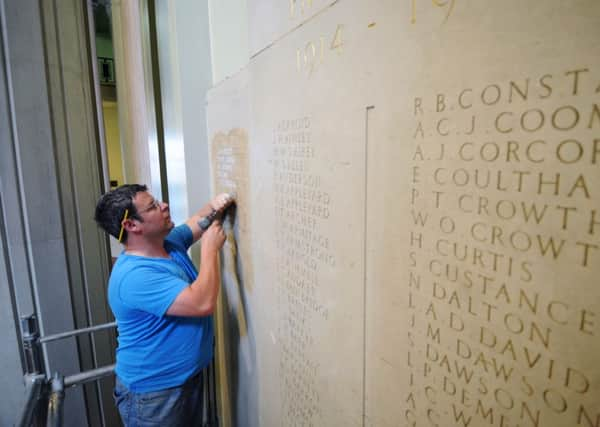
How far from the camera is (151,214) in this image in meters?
1.18

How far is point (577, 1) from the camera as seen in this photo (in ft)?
0.93

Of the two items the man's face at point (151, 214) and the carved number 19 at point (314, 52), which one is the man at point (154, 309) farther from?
the carved number 19 at point (314, 52)

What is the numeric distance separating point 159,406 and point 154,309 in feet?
1.27

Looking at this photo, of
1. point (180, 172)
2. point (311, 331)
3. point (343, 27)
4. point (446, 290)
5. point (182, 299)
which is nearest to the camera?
point (446, 290)

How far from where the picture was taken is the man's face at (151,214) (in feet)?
3.86

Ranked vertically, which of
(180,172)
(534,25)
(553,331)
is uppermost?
(534,25)

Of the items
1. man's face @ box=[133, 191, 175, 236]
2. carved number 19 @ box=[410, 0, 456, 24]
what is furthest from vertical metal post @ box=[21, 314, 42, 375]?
carved number 19 @ box=[410, 0, 456, 24]

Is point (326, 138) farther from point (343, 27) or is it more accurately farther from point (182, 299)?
point (182, 299)

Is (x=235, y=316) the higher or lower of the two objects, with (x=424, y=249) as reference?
lower

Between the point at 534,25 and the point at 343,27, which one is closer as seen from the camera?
the point at 534,25

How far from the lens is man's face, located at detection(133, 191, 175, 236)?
1176mm

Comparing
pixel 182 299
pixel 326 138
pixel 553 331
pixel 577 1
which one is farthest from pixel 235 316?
pixel 577 1

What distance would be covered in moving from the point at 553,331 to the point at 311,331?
1.60 feet

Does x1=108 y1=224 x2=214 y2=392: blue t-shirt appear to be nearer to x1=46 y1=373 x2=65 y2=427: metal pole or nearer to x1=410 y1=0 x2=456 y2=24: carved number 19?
x1=46 y1=373 x2=65 y2=427: metal pole
